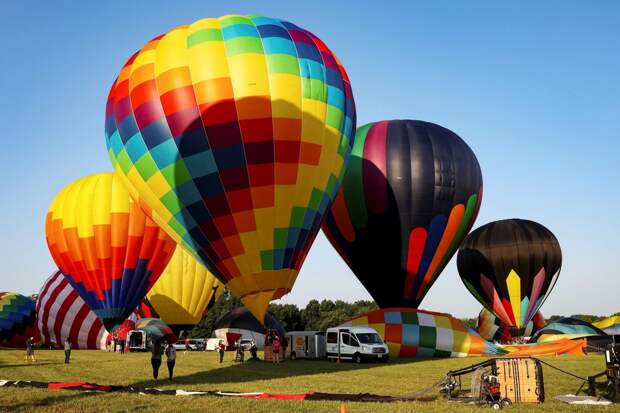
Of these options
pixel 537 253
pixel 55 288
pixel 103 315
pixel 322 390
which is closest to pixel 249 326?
pixel 55 288

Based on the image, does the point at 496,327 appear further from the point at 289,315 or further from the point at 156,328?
the point at 289,315

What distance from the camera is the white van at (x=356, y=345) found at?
24.2 metres

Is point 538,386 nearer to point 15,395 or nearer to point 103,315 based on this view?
point 15,395

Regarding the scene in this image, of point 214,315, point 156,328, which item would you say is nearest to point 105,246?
point 156,328

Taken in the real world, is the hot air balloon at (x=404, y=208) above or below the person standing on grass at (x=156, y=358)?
above

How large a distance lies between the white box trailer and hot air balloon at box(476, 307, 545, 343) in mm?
18985

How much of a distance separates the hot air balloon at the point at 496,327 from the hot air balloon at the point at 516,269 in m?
4.92

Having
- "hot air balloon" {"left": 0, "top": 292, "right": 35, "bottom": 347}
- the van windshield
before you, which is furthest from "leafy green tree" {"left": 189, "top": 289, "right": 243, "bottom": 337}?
the van windshield

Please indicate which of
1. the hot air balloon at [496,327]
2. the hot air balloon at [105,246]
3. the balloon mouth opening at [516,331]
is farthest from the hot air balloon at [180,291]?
the hot air balloon at [496,327]

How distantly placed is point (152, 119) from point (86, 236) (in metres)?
14.8

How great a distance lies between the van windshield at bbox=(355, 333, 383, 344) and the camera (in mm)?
24598

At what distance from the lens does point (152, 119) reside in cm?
1969

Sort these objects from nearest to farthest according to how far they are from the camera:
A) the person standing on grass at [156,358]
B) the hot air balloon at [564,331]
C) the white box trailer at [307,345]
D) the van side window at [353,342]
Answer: the person standing on grass at [156,358] < the van side window at [353,342] < the white box trailer at [307,345] < the hot air balloon at [564,331]

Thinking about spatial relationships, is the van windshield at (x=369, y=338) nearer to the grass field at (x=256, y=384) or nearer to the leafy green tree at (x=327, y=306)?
the grass field at (x=256, y=384)
